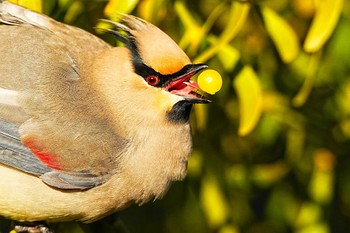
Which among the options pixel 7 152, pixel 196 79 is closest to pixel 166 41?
pixel 196 79

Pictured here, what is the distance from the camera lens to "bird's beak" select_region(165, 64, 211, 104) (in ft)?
18.1

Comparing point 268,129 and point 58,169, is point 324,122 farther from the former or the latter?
point 58,169

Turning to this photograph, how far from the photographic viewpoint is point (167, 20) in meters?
5.86

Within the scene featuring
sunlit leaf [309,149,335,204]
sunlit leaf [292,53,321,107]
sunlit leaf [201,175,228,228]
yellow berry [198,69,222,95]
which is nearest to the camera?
yellow berry [198,69,222,95]

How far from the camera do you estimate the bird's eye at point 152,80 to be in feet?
18.4

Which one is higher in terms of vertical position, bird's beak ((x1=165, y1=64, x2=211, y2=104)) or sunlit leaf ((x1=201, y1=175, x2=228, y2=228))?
bird's beak ((x1=165, y1=64, x2=211, y2=104))

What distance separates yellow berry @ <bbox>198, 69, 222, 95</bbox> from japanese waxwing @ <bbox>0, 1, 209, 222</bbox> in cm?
A: 7

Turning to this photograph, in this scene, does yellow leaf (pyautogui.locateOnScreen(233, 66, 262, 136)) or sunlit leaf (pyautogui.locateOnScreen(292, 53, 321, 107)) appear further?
sunlit leaf (pyautogui.locateOnScreen(292, 53, 321, 107))

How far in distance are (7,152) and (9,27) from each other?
37 cm

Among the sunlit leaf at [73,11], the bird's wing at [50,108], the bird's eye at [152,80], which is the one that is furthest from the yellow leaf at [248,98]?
the sunlit leaf at [73,11]

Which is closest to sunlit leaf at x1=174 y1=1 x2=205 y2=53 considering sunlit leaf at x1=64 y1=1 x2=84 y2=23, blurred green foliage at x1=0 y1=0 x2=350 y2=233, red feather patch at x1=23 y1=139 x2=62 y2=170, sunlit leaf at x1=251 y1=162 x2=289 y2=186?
blurred green foliage at x1=0 y1=0 x2=350 y2=233

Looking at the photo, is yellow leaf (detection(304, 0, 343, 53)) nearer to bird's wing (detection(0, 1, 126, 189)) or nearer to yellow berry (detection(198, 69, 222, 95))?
yellow berry (detection(198, 69, 222, 95))

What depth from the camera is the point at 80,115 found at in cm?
565

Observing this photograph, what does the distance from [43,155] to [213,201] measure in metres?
0.69
